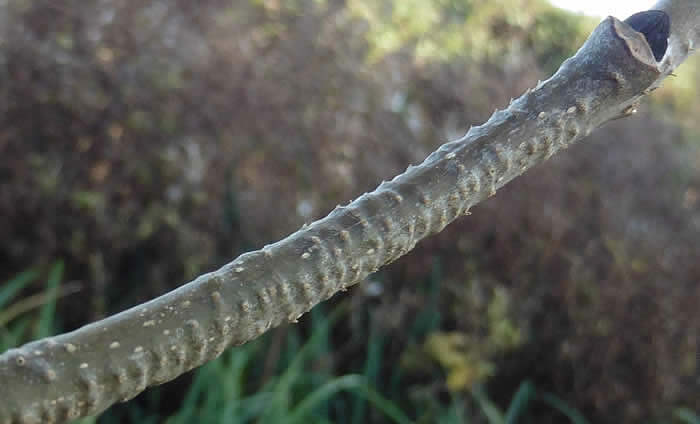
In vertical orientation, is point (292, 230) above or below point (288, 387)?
above

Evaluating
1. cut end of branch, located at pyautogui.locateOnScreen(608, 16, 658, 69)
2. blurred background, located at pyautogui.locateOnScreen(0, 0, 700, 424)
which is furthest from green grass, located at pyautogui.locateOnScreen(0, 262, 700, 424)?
cut end of branch, located at pyautogui.locateOnScreen(608, 16, 658, 69)

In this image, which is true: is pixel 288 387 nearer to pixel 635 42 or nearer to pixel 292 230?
pixel 292 230

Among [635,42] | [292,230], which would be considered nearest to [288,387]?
[292,230]

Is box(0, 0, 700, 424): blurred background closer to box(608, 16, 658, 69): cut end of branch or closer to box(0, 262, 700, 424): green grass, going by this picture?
box(0, 262, 700, 424): green grass

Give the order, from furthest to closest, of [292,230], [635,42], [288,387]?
1. [292,230]
2. [288,387]
3. [635,42]

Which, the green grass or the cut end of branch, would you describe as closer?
the cut end of branch

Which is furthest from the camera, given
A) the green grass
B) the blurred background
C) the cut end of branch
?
the blurred background

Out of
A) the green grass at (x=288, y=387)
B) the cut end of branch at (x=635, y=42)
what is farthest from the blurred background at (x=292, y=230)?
the cut end of branch at (x=635, y=42)

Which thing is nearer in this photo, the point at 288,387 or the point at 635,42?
the point at 635,42
